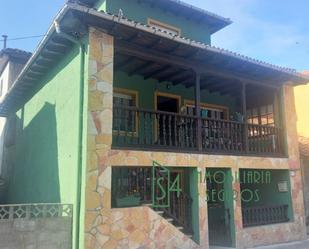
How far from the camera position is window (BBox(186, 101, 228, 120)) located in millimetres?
13743

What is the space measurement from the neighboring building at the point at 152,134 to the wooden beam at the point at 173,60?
Answer: 0.04 meters

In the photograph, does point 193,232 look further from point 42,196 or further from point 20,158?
point 20,158

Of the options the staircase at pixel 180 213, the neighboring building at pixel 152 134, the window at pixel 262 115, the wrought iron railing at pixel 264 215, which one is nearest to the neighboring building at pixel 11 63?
the neighboring building at pixel 152 134

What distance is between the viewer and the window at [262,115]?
1421 centimetres

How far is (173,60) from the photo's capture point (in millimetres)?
10062

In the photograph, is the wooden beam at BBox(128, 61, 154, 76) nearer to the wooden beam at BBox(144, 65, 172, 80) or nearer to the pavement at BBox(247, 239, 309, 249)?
the wooden beam at BBox(144, 65, 172, 80)

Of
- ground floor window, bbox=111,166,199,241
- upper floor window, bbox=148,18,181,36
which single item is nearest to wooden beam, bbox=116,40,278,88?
ground floor window, bbox=111,166,199,241

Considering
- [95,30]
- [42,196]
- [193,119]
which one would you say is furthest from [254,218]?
[95,30]

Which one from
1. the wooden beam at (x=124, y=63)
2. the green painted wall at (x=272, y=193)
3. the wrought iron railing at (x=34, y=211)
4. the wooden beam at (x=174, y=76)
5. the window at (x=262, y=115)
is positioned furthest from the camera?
the window at (x=262, y=115)

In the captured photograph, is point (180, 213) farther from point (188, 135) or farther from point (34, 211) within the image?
point (34, 211)

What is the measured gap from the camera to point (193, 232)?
31.7 feet

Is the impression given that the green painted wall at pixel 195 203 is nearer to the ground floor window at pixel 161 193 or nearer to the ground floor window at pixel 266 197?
the ground floor window at pixel 161 193

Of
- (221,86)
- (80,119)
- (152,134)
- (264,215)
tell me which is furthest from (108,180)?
(221,86)

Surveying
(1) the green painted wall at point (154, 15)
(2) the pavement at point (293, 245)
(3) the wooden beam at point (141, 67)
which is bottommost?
(2) the pavement at point (293, 245)
